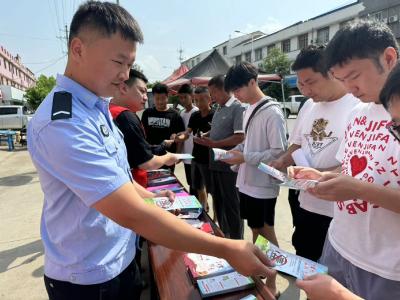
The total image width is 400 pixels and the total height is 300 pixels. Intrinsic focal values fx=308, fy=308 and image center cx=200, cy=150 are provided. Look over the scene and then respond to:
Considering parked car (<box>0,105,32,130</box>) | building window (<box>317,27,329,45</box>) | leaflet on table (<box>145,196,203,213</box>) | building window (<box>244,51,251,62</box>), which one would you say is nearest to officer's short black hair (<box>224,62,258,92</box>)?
leaflet on table (<box>145,196,203,213</box>)

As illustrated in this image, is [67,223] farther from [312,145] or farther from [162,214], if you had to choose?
[312,145]

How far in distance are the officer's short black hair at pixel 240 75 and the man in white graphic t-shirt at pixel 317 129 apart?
0.56 meters

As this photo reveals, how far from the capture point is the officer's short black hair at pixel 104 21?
1.03 metres

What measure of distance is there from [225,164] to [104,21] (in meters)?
2.27

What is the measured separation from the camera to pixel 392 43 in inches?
49.0

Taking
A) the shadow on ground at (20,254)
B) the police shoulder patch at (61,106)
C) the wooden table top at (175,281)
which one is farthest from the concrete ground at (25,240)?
the police shoulder patch at (61,106)

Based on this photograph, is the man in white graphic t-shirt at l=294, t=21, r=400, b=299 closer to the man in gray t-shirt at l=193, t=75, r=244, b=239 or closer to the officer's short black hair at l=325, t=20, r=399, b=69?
the officer's short black hair at l=325, t=20, r=399, b=69

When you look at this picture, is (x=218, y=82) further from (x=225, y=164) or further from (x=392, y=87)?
(x=392, y=87)

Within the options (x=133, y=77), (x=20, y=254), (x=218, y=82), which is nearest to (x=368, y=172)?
(x=133, y=77)

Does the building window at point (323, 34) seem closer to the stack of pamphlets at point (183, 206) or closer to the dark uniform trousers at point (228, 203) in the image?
the dark uniform trousers at point (228, 203)

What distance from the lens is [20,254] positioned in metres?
3.38

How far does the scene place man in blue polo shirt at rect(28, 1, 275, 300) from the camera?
900 millimetres

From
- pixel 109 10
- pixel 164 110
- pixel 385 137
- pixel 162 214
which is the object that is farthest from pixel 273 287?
pixel 164 110

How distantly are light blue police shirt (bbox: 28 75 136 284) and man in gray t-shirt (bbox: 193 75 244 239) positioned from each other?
6.36 feet
